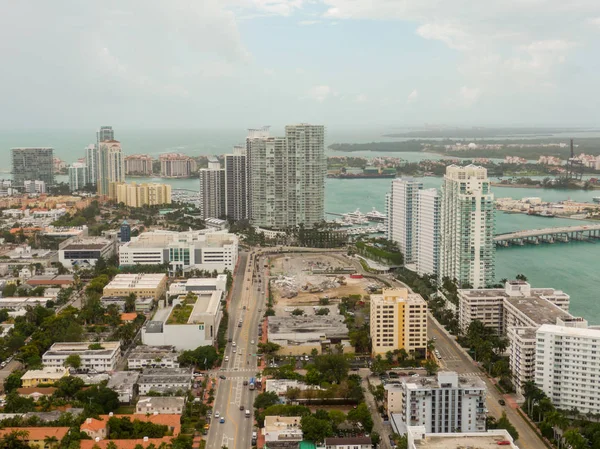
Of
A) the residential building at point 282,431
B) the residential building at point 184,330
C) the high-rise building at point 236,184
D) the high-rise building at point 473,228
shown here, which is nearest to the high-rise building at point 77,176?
the high-rise building at point 236,184

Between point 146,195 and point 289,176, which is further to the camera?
point 146,195

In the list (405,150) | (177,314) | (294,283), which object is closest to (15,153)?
(294,283)

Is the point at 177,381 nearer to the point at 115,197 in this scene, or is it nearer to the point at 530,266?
the point at 530,266

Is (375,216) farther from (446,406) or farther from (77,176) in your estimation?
(446,406)

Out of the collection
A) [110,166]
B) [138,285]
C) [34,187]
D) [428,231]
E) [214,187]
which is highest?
[110,166]

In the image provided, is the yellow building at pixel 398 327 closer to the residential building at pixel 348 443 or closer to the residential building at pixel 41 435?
the residential building at pixel 348 443

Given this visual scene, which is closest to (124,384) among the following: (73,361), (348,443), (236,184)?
(73,361)

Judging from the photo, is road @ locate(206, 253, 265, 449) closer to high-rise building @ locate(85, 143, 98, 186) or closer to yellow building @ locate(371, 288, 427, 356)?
yellow building @ locate(371, 288, 427, 356)
